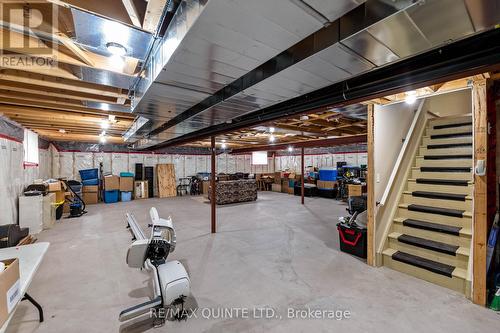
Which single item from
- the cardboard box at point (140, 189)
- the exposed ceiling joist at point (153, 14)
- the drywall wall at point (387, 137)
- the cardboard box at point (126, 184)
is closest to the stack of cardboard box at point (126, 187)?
the cardboard box at point (126, 184)

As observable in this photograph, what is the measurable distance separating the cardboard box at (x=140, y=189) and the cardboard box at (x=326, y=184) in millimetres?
7683

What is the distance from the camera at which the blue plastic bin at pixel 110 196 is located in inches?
334

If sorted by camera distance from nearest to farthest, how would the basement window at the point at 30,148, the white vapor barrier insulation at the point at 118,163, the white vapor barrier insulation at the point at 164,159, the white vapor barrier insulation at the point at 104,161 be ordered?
the basement window at the point at 30,148 → the white vapor barrier insulation at the point at 104,161 → the white vapor barrier insulation at the point at 118,163 → the white vapor barrier insulation at the point at 164,159

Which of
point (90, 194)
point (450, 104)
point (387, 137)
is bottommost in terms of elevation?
point (90, 194)

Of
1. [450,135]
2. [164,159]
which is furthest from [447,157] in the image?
[164,159]

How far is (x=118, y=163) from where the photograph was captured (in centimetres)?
951

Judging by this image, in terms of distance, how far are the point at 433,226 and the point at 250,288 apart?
8.19ft

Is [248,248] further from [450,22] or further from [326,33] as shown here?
[450,22]

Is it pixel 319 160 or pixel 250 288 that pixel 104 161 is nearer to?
pixel 250 288

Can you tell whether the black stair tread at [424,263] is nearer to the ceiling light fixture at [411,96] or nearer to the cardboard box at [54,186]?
the ceiling light fixture at [411,96]

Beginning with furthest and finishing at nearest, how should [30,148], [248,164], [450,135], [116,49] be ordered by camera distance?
[248,164], [30,148], [450,135], [116,49]

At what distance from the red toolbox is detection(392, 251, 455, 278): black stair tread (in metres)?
0.43

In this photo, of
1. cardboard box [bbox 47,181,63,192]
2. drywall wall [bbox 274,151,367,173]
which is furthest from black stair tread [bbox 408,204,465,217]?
cardboard box [bbox 47,181,63,192]

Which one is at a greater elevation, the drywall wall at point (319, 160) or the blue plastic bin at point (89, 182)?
the drywall wall at point (319, 160)
